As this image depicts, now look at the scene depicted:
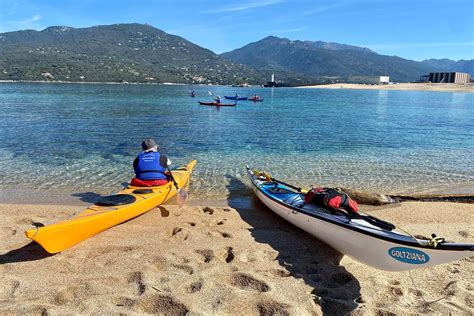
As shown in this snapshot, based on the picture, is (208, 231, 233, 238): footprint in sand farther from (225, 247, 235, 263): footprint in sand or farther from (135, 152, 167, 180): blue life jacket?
(135, 152, 167, 180): blue life jacket

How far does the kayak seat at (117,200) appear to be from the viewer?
742 centimetres

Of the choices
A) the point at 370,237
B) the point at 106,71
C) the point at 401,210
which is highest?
the point at 106,71

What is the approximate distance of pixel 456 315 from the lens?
14.8ft

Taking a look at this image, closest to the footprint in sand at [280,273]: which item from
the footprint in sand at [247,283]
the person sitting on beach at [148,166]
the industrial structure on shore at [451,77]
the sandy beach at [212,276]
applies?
the sandy beach at [212,276]

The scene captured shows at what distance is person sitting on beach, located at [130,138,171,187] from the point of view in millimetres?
8875

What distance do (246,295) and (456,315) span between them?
8.75ft

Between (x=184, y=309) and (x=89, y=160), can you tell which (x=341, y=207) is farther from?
(x=89, y=160)

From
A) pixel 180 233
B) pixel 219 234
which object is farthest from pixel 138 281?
pixel 219 234

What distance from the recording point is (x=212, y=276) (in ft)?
17.7

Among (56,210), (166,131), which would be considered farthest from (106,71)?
(56,210)

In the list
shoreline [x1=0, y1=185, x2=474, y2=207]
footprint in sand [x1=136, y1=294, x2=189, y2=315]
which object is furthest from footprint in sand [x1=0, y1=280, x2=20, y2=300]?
shoreline [x1=0, y1=185, x2=474, y2=207]

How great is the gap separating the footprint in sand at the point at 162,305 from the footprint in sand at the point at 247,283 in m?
0.93

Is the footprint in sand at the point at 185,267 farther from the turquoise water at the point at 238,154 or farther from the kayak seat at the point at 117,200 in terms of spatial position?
the turquoise water at the point at 238,154

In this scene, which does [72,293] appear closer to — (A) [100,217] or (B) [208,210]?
(A) [100,217]
